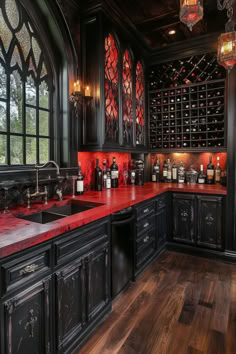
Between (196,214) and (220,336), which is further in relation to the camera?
(196,214)

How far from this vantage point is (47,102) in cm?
251

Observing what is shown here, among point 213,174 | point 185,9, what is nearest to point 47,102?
point 185,9

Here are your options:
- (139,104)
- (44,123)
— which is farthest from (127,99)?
(44,123)

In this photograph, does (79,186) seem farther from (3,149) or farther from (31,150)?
(3,149)

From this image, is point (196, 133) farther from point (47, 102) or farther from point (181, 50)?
point (47, 102)

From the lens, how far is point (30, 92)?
2.29 metres

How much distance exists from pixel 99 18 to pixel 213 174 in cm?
273

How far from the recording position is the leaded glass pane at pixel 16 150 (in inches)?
83.4

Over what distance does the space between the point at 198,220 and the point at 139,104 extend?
203 cm

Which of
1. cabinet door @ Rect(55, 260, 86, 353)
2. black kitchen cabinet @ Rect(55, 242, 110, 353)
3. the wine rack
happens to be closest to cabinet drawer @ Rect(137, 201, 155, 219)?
black kitchen cabinet @ Rect(55, 242, 110, 353)

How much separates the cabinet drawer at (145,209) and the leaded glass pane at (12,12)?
221cm

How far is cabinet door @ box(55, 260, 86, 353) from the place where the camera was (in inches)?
57.5

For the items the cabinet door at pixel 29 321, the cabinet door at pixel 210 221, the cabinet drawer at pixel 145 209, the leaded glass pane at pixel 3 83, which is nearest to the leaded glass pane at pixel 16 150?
the leaded glass pane at pixel 3 83

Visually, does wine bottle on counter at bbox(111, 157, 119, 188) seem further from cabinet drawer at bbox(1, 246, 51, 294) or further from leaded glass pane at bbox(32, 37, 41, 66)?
cabinet drawer at bbox(1, 246, 51, 294)
